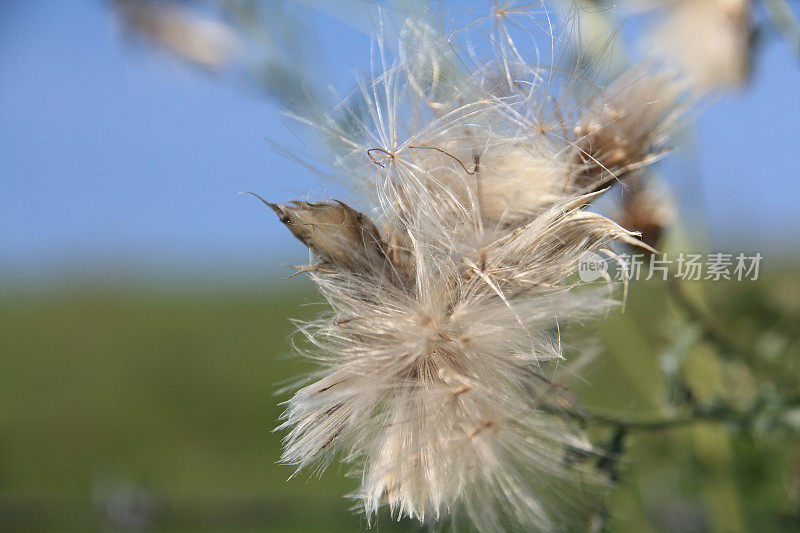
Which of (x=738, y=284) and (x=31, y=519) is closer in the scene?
(x=738, y=284)

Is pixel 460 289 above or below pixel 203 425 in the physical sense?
above

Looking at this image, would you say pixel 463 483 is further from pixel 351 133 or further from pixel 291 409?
pixel 351 133

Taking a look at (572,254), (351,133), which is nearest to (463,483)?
(572,254)

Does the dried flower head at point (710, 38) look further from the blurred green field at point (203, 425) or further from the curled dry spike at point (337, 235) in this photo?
the curled dry spike at point (337, 235)

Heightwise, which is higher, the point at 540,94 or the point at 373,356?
the point at 540,94

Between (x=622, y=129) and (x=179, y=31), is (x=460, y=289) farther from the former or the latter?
(x=179, y=31)

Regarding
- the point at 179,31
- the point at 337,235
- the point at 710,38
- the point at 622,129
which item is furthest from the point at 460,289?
the point at 179,31

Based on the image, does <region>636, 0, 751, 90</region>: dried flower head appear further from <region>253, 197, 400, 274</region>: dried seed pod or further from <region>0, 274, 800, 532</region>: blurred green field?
<region>253, 197, 400, 274</region>: dried seed pod

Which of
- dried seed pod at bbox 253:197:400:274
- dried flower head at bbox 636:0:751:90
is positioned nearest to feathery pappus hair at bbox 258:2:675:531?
dried seed pod at bbox 253:197:400:274
